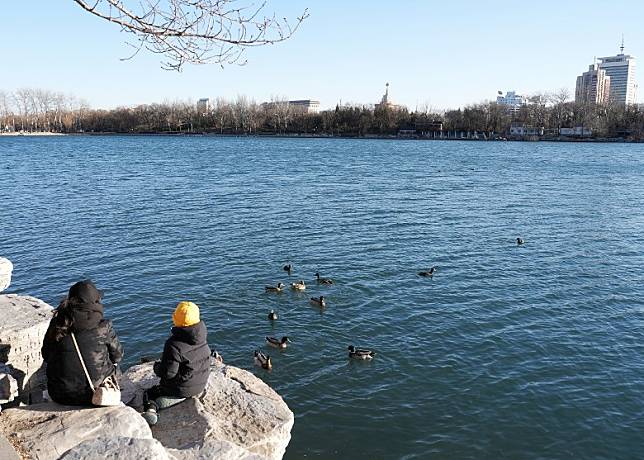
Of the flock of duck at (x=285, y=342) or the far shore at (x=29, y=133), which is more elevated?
the far shore at (x=29, y=133)

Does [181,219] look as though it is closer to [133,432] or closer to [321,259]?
[321,259]

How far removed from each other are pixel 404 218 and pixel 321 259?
9.29 meters

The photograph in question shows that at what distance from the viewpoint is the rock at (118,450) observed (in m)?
5.14

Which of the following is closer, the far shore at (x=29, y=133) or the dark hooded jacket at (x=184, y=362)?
the dark hooded jacket at (x=184, y=362)

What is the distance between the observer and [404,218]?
29.6m

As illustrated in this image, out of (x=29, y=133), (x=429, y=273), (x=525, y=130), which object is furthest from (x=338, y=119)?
(x=429, y=273)

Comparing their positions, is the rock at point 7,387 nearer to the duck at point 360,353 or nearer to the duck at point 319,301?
the duck at point 360,353

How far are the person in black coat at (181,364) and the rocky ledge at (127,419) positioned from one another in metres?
0.16

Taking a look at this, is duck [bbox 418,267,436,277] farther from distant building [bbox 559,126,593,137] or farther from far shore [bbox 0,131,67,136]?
far shore [bbox 0,131,67,136]

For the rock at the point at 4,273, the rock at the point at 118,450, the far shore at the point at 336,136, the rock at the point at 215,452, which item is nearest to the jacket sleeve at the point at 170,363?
the rock at the point at 215,452

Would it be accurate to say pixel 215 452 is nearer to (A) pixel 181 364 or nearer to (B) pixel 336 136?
(A) pixel 181 364

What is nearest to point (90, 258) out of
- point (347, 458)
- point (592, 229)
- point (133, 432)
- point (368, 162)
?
point (347, 458)

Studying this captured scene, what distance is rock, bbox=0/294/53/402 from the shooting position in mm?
7863

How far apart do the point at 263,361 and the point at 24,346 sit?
219 inches
